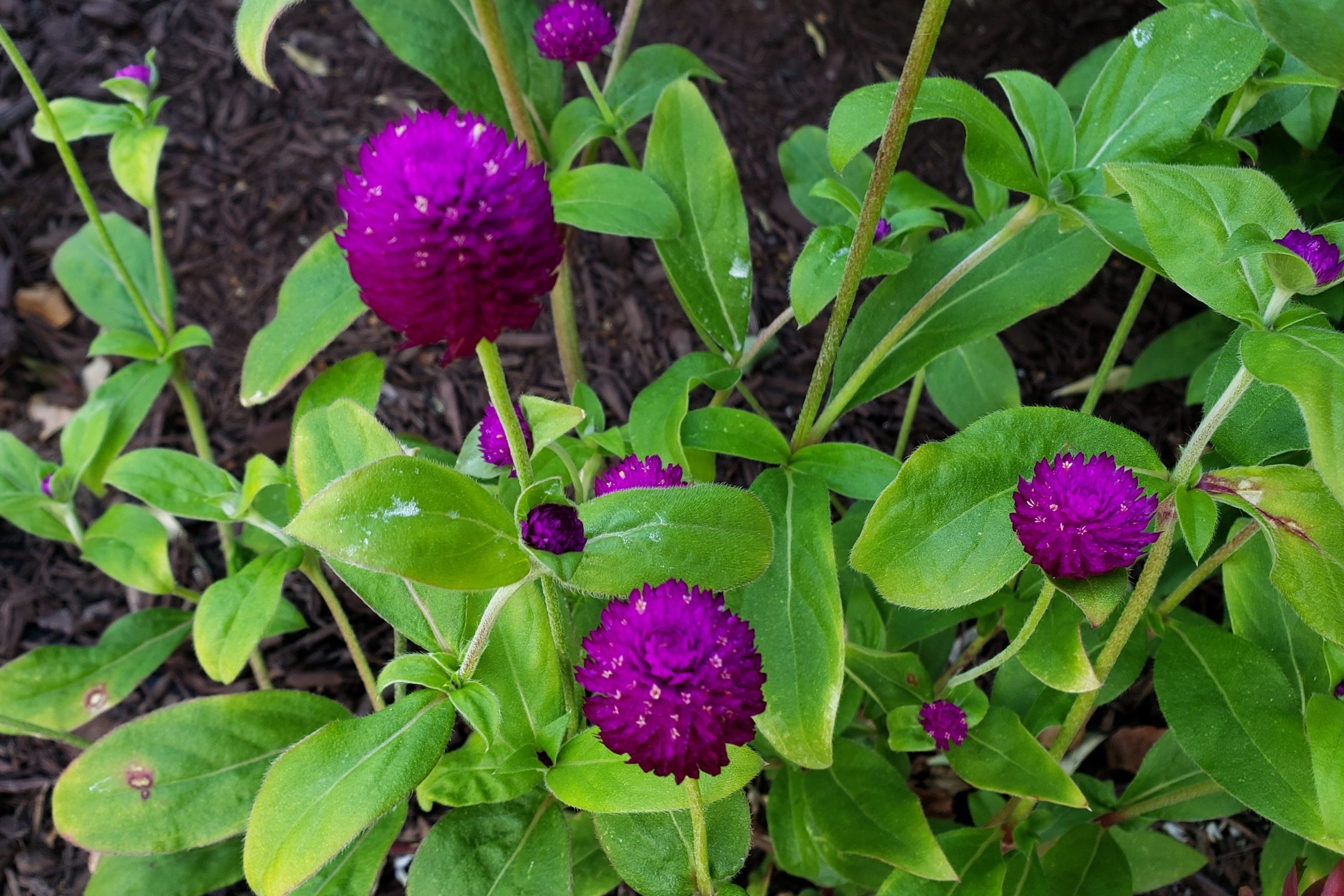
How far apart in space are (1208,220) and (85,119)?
162cm

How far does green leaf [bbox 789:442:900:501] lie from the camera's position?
51.8 inches

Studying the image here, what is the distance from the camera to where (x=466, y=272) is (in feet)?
2.50

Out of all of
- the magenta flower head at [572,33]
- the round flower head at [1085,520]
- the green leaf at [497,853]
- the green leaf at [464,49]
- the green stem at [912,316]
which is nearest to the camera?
the round flower head at [1085,520]

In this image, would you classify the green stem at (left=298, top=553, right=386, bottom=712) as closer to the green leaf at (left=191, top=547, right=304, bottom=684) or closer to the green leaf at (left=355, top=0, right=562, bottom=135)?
the green leaf at (left=191, top=547, right=304, bottom=684)

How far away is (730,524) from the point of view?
1.04 metres

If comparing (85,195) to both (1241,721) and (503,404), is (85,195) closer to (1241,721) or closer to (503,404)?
(503,404)

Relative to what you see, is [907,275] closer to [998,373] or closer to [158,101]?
[998,373]

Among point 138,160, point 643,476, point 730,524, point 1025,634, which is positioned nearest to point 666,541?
point 730,524

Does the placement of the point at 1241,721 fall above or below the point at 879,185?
below

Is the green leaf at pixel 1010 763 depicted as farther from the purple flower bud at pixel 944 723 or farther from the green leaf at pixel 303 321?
the green leaf at pixel 303 321

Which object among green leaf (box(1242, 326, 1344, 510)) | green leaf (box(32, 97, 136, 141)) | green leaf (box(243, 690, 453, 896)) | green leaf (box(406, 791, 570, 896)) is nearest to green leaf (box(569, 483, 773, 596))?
green leaf (box(243, 690, 453, 896))

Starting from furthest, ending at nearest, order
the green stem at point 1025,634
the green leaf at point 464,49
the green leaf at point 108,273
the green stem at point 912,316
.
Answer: the green leaf at point 108,273 < the green leaf at point 464,49 < the green stem at point 912,316 < the green stem at point 1025,634

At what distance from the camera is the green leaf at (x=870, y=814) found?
1253 millimetres

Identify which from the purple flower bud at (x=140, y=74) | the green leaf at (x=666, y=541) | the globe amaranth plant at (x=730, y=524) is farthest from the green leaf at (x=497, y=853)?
the purple flower bud at (x=140, y=74)
